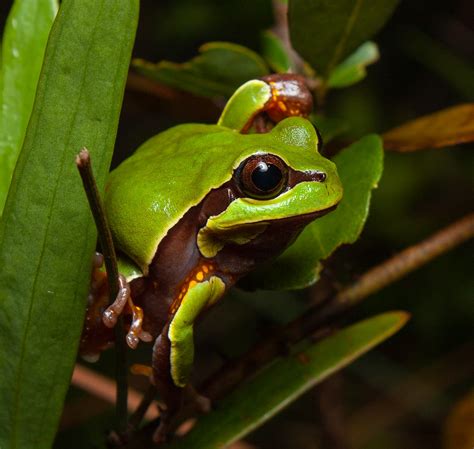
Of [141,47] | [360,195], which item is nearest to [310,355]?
[360,195]

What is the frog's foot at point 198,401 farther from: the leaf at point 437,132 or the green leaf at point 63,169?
the leaf at point 437,132

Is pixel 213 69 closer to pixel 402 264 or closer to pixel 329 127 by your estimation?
pixel 329 127

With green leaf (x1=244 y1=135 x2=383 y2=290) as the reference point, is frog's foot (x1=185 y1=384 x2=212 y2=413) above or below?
below

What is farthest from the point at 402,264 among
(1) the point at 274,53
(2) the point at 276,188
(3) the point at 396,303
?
(3) the point at 396,303

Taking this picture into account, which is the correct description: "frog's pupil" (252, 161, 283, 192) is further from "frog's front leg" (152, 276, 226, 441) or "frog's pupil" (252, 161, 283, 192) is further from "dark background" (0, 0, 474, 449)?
"dark background" (0, 0, 474, 449)

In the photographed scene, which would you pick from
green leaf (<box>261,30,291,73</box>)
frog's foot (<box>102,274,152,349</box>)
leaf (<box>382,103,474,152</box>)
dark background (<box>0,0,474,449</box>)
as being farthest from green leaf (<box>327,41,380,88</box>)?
dark background (<box>0,0,474,449</box>)

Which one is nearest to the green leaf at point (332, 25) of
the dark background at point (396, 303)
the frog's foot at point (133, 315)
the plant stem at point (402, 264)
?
the plant stem at point (402, 264)

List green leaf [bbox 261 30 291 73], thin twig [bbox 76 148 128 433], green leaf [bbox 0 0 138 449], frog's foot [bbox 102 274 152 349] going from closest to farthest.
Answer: thin twig [bbox 76 148 128 433], green leaf [bbox 0 0 138 449], frog's foot [bbox 102 274 152 349], green leaf [bbox 261 30 291 73]
